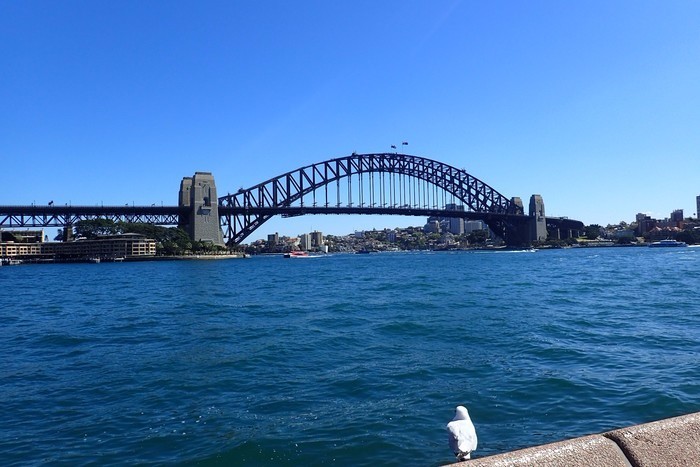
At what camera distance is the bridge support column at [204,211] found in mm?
Result: 91000

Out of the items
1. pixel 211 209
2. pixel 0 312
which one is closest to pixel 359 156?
pixel 211 209

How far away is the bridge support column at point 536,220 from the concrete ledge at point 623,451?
12318cm

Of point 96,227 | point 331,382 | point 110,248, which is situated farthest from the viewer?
point 96,227

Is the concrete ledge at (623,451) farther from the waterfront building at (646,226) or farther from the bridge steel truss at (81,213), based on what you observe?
the waterfront building at (646,226)

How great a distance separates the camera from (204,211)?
92.0 metres

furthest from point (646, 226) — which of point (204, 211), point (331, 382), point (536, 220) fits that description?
point (331, 382)

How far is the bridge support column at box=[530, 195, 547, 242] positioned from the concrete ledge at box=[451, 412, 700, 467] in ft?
404

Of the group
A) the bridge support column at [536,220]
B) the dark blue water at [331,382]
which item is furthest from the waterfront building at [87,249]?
the dark blue water at [331,382]

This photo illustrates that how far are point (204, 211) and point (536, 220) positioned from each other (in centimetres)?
7175

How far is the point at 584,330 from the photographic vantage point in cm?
1174

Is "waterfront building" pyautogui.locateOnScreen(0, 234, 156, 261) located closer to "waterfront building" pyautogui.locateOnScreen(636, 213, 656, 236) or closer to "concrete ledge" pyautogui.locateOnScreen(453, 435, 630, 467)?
"concrete ledge" pyautogui.locateOnScreen(453, 435, 630, 467)

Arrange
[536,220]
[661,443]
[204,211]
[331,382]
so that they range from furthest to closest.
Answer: [536,220] < [204,211] < [331,382] < [661,443]

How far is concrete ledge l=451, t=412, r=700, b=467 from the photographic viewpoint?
2711 mm

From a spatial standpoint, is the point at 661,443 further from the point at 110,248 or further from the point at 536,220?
the point at 536,220
